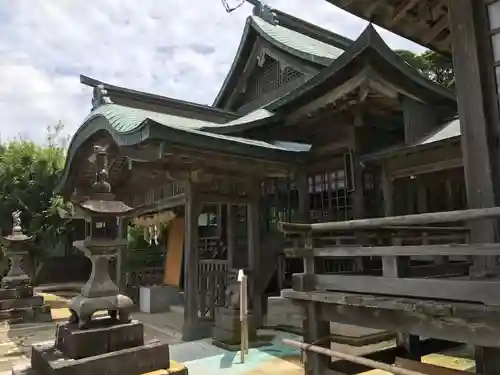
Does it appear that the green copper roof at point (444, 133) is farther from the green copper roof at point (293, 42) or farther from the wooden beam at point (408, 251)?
the green copper roof at point (293, 42)

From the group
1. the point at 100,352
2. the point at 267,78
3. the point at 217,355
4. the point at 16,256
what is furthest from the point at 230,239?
the point at 16,256

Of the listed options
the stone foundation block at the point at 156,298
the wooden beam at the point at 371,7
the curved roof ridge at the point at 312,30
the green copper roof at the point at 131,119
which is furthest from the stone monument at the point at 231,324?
Result: the curved roof ridge at the point at 312,30

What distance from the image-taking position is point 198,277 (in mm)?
9039

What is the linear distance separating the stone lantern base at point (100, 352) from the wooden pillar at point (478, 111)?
4.31 metres

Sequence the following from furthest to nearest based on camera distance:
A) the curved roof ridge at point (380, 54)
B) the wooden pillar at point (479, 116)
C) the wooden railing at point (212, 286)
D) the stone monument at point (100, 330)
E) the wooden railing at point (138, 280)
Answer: the wooden railing at point (138, 280), the wooden railing at point (212, 286), the curved roof ridge at point (380, 54), the stone monument at point (100, 330), the wooden pillar at point (479, 116)

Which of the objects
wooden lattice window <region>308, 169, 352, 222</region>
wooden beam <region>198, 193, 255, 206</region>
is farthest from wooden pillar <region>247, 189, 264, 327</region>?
wooden lattice window <region>308, 169, 352, 222</region>

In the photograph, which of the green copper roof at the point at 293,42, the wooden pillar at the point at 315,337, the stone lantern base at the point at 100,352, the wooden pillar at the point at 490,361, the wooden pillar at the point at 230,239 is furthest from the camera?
the green copper roof at the point at 293,42

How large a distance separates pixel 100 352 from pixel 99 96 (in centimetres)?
679

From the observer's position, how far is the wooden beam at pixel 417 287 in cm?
302

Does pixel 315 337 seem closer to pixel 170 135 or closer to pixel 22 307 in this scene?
pixel 170 135

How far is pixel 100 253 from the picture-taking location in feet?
20.2

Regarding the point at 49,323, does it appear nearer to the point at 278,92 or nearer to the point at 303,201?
the point at 303,201

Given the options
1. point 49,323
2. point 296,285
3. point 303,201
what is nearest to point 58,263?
point 49,323

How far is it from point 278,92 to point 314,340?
835cm
